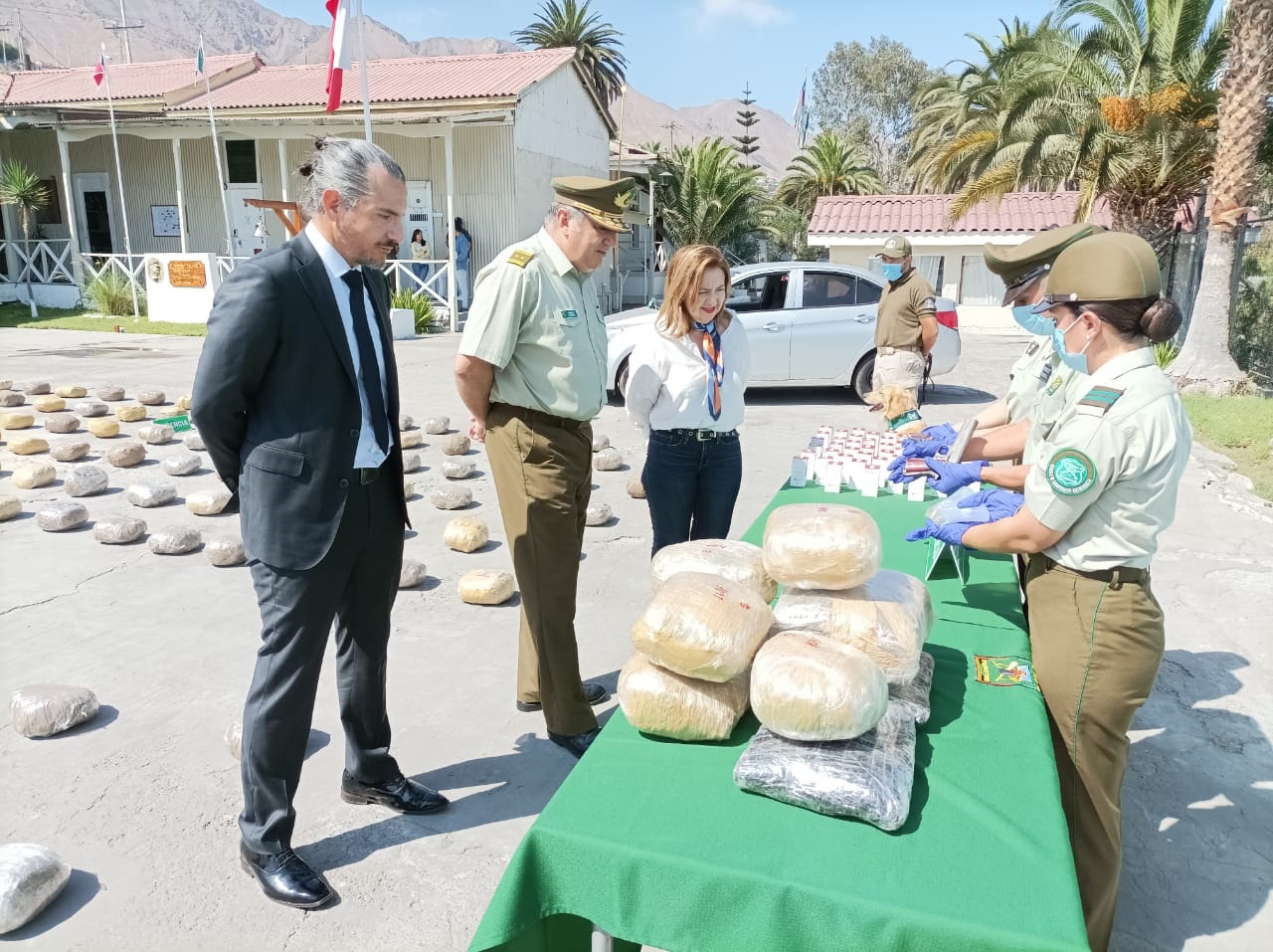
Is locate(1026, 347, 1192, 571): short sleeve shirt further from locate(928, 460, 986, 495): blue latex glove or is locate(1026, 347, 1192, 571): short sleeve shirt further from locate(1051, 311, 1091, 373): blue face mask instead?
locate(928, 460, 986, 495): blue latex glove

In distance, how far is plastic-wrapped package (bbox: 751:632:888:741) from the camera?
5.08 feet

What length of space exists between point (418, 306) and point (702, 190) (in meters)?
15.7

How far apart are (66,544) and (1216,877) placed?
19.5 feet

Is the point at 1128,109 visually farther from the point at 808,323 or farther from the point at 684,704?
the point at 684,704

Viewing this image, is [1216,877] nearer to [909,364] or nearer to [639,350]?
[639,350]

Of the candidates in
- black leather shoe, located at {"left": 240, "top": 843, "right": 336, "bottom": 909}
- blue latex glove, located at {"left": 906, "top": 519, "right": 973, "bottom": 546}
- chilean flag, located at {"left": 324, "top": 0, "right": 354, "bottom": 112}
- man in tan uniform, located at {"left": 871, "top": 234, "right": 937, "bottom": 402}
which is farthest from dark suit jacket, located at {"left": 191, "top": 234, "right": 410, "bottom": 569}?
chilean flag, located at {"left": 324, "top": 0, "right": 354, "bottom": 112}

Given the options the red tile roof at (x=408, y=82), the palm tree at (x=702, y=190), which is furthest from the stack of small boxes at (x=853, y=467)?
the palm tree at (x=702, y=190)

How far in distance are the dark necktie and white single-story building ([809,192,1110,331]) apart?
67.5 ft

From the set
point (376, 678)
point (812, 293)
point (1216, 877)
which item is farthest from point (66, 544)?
point (812, 293)

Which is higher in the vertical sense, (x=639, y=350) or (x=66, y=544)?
(x=639, y=350)

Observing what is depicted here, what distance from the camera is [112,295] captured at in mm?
18047

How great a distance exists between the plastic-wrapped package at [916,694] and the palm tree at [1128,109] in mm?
13415

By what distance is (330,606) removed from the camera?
2.39m

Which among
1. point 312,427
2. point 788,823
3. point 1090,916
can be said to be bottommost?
point 1090,916
